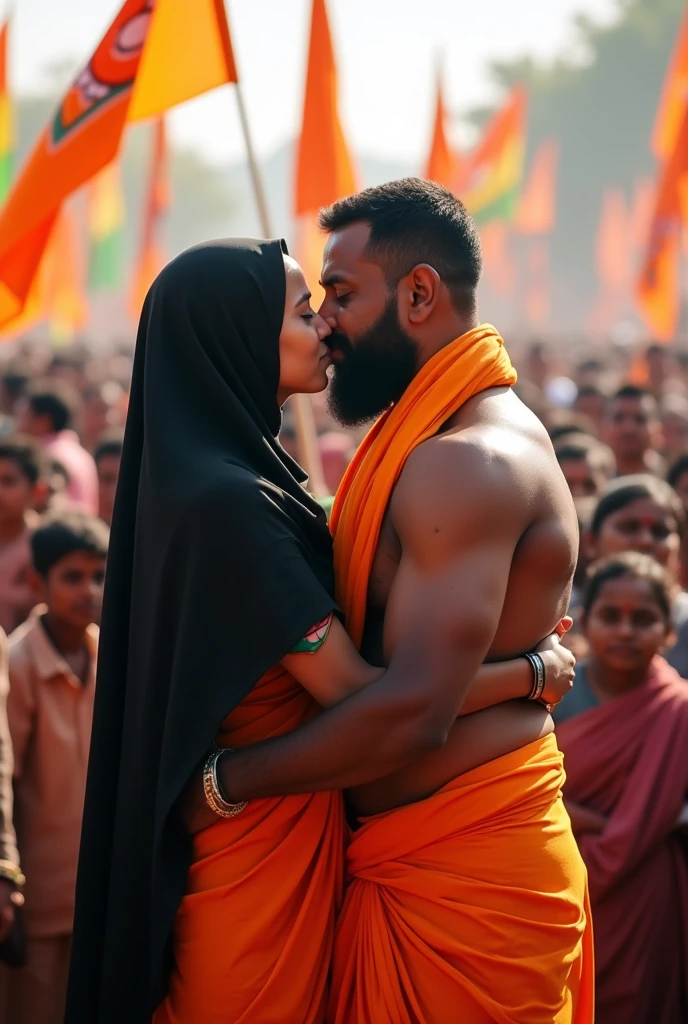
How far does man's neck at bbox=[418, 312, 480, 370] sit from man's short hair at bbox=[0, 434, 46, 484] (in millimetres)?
3792

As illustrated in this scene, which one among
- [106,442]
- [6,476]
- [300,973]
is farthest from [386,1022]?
[106,442]

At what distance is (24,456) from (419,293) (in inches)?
153

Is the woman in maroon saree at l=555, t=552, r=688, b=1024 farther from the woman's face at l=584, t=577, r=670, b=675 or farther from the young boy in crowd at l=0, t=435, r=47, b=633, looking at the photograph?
the young boy in crowd at l=0, t=435, r=47, b=633

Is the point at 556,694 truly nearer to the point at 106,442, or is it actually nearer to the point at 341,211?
the point at 341,211

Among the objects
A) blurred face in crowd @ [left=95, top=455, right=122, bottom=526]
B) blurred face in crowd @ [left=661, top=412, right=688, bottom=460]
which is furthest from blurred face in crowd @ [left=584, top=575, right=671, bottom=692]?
blurred face in crowd @ [left=661, top=412, right=688, bottom=460]

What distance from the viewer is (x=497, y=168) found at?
15.3m

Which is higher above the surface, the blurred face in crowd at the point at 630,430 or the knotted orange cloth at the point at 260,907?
the knotted orange cloth at the point at 260,907

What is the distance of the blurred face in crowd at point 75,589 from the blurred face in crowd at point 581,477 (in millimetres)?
2818

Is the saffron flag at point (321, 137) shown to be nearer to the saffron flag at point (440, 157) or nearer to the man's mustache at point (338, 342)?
the saffron flag at point (440, 157)

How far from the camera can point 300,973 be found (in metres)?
2.75

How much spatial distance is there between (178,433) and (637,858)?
2.19 metres

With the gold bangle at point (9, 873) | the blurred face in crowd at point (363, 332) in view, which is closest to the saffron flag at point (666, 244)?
the blurred face in crowd at point (363, 332)

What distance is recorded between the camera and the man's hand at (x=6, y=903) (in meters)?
3.62

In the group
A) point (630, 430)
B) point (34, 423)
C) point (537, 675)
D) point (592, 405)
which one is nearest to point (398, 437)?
point (537, 675)
